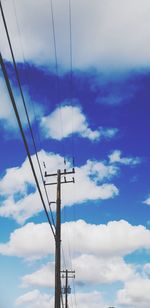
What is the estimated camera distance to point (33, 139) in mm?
9570

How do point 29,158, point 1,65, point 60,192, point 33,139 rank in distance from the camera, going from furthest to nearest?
point 60,192
point 33,139
point 29,158
point 1,65

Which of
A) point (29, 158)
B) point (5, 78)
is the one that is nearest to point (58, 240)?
point (29, 158)

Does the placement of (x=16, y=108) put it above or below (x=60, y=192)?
below

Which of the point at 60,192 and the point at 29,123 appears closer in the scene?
the point at 29,123

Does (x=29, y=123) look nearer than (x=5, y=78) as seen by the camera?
No

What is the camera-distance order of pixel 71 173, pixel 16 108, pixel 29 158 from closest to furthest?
pixel 16 108 < pixel 29 158 < pixel 71 173

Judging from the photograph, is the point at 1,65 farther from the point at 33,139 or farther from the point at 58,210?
the point at 58,210

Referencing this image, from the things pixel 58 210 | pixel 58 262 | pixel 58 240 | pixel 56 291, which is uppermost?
pixel 58 210

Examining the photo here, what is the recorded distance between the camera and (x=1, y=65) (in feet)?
20.2

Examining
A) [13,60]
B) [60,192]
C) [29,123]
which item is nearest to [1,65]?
[13,60]

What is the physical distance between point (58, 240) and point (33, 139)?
8334 millimetres

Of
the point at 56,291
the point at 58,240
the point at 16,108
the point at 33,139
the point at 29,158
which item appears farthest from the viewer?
the point at 58,240

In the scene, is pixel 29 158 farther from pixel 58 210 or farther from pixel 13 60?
pixel 58 210

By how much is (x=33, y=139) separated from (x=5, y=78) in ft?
10.7
